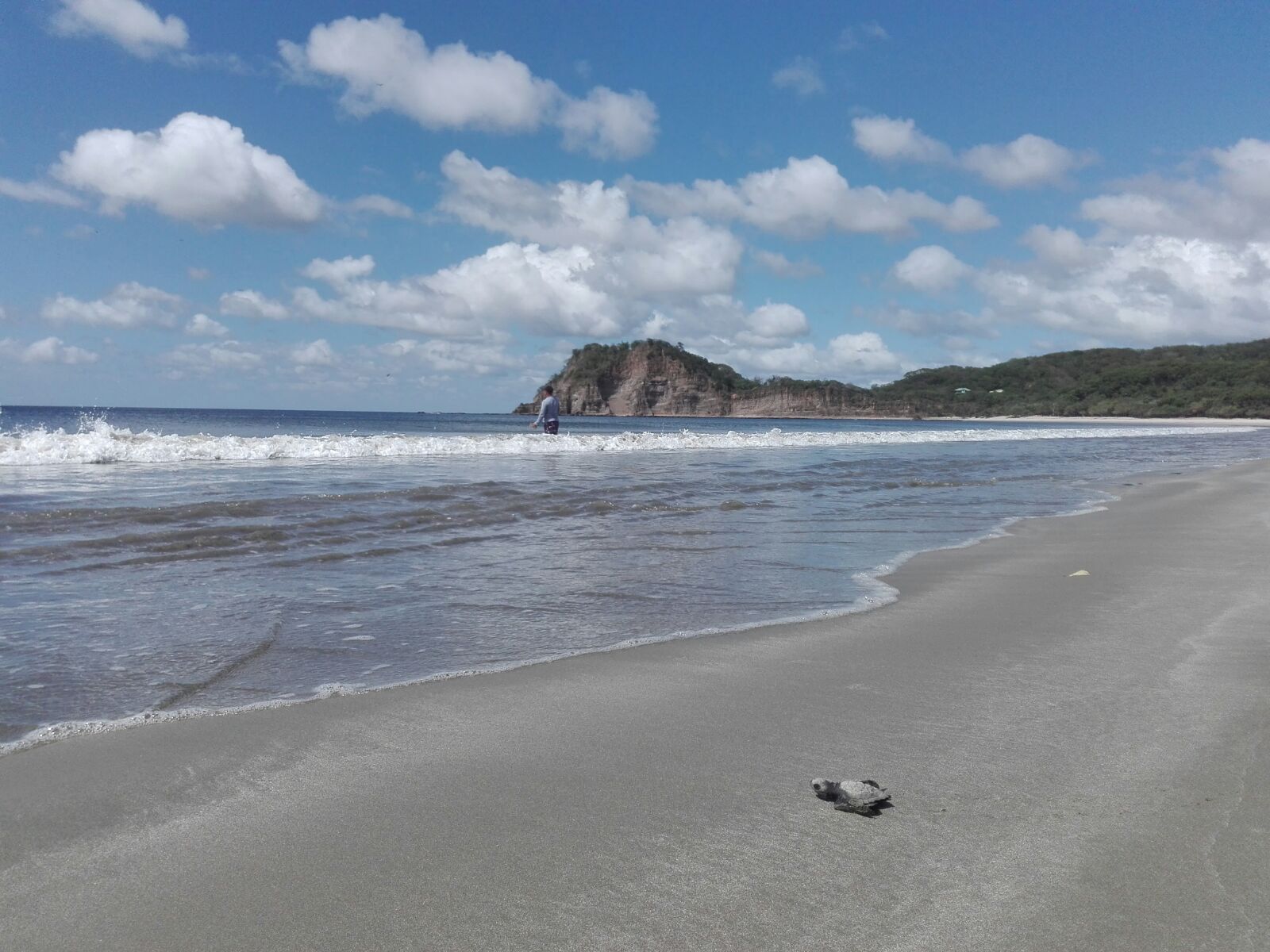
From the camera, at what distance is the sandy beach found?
2.20 meters

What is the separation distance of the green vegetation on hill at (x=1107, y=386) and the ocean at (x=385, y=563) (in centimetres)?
10108

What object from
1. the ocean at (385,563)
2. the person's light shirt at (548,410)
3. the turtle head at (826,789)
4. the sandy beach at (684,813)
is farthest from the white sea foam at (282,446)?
the turtle head at (826,789)

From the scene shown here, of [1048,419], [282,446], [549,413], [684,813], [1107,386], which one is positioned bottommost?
[684,813]

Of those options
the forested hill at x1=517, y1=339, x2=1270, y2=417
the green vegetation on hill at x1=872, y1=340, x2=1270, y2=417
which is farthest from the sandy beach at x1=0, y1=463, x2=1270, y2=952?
the forested hill at x1=517, y1=339, x2=1270, y2=417

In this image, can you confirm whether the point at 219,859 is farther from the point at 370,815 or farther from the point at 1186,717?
the point at 1186,717

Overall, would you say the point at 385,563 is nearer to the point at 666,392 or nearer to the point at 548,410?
the point at 548,410

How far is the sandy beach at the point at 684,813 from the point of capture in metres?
2.20

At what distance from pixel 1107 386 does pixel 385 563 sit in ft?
431

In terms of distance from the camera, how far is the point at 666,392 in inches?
4985

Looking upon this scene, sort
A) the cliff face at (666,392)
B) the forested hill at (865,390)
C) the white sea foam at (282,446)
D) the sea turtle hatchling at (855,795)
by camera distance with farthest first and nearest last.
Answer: the cliff face at (666,392), the forested hill at (865,390), the white sea foam at (282,446), the sea turtle hatchling at (855,795)

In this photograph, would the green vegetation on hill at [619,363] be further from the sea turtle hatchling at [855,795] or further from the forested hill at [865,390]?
the sea turtle hatchling at [855,795]

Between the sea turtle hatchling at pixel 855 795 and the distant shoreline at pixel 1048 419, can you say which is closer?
the sea turtle hatchling at pixel 855 795

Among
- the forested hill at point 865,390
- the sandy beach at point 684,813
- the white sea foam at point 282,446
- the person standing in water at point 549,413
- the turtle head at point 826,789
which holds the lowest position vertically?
the sandy beach at point 684,813

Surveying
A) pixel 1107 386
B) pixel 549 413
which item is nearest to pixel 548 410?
pixel 549 413
